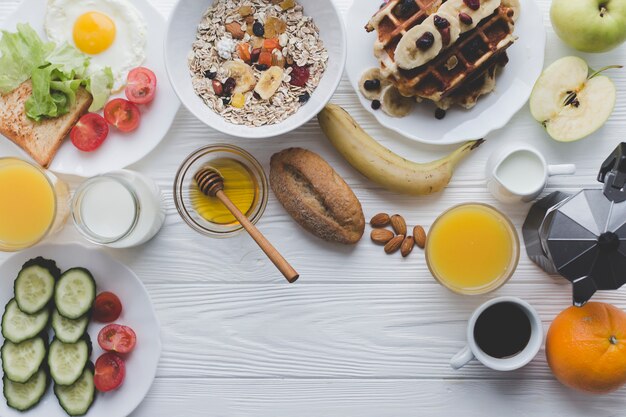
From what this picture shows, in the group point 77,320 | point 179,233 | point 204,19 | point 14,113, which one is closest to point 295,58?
point 204,19

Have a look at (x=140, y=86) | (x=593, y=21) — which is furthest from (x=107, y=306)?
(x=593, y=21)

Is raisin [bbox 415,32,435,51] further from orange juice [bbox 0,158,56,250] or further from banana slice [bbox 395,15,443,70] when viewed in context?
orange juice [bbox 0,158,56,250]

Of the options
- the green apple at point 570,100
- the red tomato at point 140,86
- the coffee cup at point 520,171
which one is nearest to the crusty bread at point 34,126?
the red tomato at point 140,86

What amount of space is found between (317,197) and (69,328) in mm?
797

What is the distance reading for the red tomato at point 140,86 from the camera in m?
1.85

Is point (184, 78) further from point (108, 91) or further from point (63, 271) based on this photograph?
point (63, 271)

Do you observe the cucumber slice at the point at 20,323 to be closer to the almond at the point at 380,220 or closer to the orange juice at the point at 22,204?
the orange juice at the point at 22,204

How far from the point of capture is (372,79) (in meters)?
1.88

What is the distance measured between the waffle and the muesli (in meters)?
0.25

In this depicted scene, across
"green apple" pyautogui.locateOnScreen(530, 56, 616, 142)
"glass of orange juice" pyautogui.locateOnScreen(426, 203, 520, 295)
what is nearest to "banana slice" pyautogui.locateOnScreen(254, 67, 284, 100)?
"glass of orange juice" pyautogui.locateOnScreen(426, 203, 520, 295)

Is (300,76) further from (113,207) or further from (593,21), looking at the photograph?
(593,21)

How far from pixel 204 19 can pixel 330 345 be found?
3.27 feet

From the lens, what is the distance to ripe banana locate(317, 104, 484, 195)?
1.84 m

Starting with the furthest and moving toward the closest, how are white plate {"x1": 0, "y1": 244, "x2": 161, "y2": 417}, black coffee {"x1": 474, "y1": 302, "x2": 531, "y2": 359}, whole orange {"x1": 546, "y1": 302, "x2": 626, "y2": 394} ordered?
white plate {"x1": 0, "y1": 244, "x2": 161, "y2": 417}, black coffee {"x1": 474, "y1": 302, "x2": 531, "y2": 359}, whole orange {"x1": 546, "y1": 302, "x2": 626, "y2": 394}
